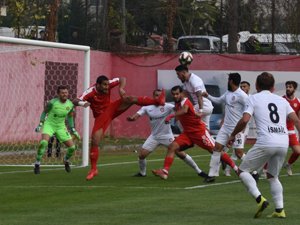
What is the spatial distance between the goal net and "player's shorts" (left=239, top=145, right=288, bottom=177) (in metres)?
12.8

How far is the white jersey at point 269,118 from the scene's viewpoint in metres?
14.9

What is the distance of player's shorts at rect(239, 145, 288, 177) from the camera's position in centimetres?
1485

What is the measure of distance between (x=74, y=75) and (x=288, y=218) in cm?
1918

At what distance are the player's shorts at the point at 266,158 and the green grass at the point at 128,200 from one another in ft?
2.23

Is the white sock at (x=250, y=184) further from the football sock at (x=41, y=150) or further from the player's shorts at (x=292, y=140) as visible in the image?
the football sock at (x=41, y=150)

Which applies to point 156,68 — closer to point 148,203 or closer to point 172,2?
point 172,2

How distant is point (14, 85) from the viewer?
1267 inches

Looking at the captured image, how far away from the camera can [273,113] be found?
14.9 m

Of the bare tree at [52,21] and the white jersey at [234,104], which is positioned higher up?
the bare tree at [52,21]

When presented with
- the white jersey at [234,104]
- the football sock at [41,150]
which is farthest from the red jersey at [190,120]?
the football sock at [41,150]

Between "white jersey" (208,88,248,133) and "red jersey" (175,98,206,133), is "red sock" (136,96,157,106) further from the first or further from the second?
"white jersey" (208,88,248,133)

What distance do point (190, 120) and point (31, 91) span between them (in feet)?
38.9

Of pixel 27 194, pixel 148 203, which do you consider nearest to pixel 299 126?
pixel 148 203

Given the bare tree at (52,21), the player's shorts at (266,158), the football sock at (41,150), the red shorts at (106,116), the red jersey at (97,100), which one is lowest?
the football sock at (41,150)
